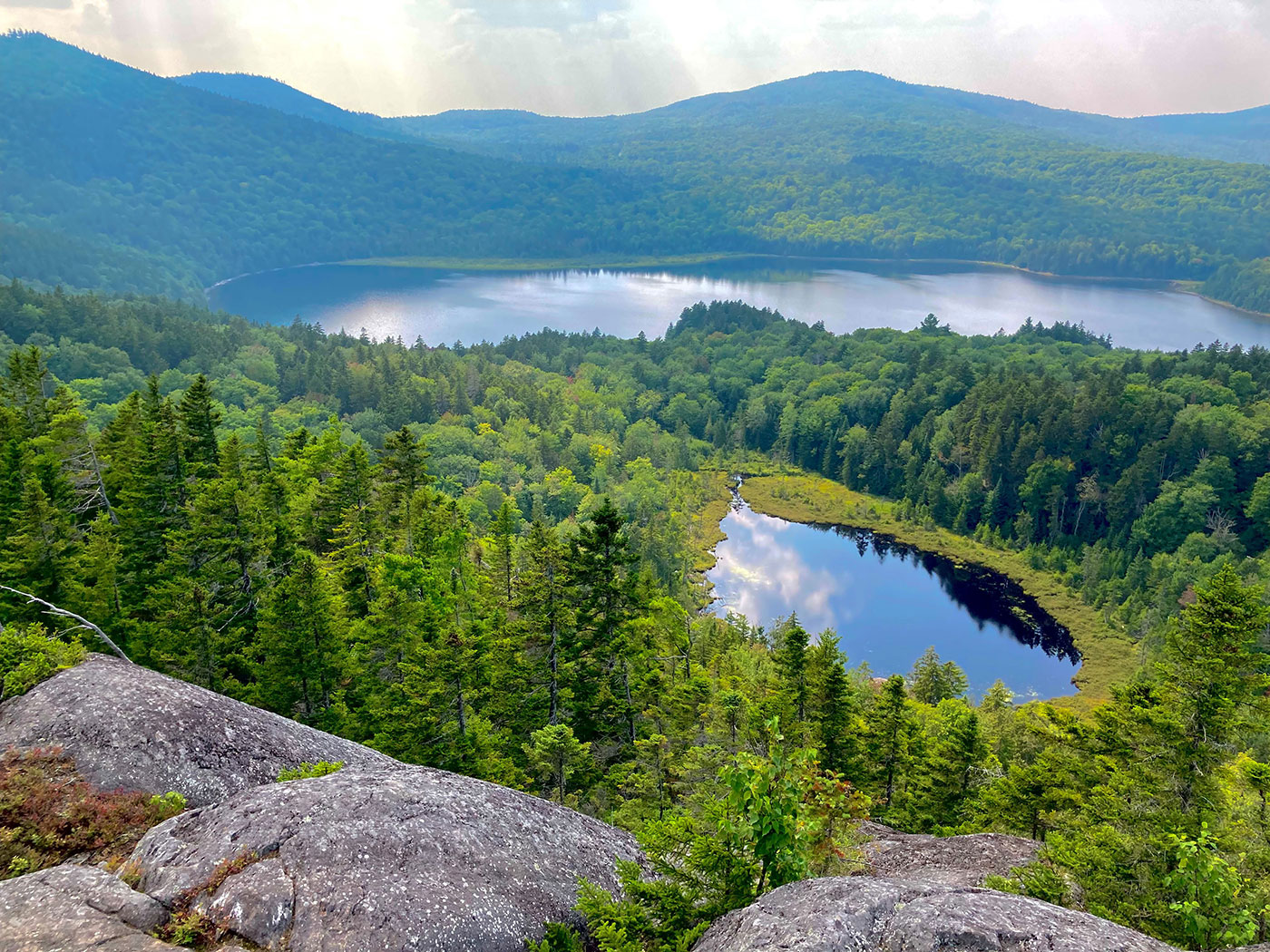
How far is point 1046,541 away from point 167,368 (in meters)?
139

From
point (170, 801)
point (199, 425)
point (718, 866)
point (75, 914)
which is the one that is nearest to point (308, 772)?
point (170, 801)

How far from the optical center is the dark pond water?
252 ft

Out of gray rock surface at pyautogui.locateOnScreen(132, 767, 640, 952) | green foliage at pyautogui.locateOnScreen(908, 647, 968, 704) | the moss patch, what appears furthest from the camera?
the moss patch

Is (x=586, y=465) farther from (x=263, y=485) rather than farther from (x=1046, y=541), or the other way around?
(x=263, y=485)

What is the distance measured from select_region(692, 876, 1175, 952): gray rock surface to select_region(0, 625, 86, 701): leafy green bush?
Result: 14102 mm

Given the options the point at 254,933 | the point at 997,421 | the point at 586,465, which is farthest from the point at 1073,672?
the point at 254,933

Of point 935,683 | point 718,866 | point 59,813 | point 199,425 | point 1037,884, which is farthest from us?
point 935,683

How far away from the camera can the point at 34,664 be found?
15664 mm

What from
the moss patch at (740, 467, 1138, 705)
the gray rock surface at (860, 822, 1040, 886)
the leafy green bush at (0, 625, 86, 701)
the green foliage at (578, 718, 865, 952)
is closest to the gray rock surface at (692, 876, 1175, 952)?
the green foliage at (578, 718, 865, 952)

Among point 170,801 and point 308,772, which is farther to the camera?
point 308,772

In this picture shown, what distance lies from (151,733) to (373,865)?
616cm

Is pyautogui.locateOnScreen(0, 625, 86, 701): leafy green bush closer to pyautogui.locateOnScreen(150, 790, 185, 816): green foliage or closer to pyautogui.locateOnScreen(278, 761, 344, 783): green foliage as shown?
pyautogui.locateOnScreen(150, 790, 185, 816): green foliage

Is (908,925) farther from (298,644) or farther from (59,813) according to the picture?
(298,644)

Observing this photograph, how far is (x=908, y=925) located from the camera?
9.72 m
